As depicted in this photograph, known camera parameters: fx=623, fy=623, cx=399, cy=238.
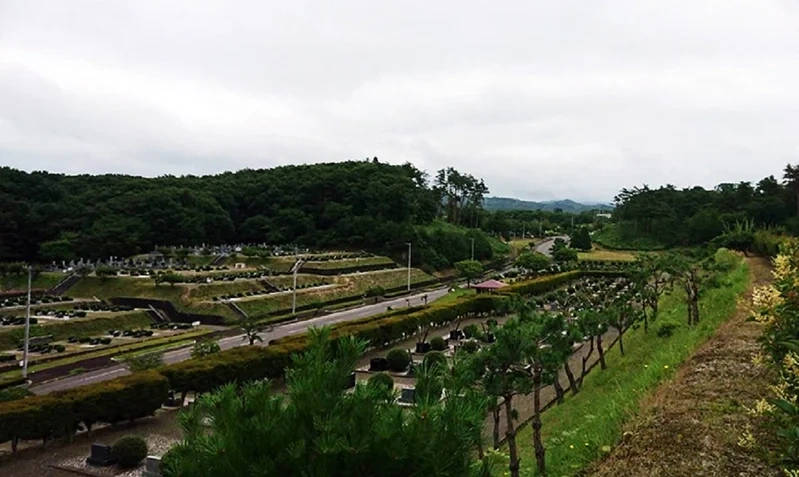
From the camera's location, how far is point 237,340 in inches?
1184

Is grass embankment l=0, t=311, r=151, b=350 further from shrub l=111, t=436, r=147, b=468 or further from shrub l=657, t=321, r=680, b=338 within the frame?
shrub l=657, t=321, r=680, b=338

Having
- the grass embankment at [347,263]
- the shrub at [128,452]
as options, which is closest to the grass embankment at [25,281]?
the grass embankment at [347,263]

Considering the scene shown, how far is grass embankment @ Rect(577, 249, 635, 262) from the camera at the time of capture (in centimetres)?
6374

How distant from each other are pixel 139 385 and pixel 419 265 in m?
47.0

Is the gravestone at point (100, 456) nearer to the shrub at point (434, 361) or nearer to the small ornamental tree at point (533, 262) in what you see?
the shrub at point (434, 361)

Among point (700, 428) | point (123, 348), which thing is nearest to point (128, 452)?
point (700, 428)

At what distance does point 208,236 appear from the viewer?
212 ft

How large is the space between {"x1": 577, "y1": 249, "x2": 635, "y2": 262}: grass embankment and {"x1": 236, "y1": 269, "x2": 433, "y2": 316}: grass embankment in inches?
734

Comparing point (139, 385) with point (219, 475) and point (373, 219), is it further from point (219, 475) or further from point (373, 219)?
point (373, 219)

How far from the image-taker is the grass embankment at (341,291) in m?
38.4

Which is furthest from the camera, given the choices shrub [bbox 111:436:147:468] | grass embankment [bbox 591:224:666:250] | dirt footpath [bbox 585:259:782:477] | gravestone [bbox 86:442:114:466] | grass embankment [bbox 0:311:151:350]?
grass embankment [bbox 591:224:666:250]

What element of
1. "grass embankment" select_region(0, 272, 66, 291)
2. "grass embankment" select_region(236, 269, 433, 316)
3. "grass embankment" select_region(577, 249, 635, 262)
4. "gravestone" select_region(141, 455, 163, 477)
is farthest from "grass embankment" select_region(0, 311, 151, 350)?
"grass embankment" select_region(577, 249, 635, 262)

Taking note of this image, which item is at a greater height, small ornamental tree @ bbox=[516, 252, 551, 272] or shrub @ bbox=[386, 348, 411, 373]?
small ornamental tree @ bbox=[516, 252, 551, 272]

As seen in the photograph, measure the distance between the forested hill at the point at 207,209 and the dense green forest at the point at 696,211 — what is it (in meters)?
24.2
